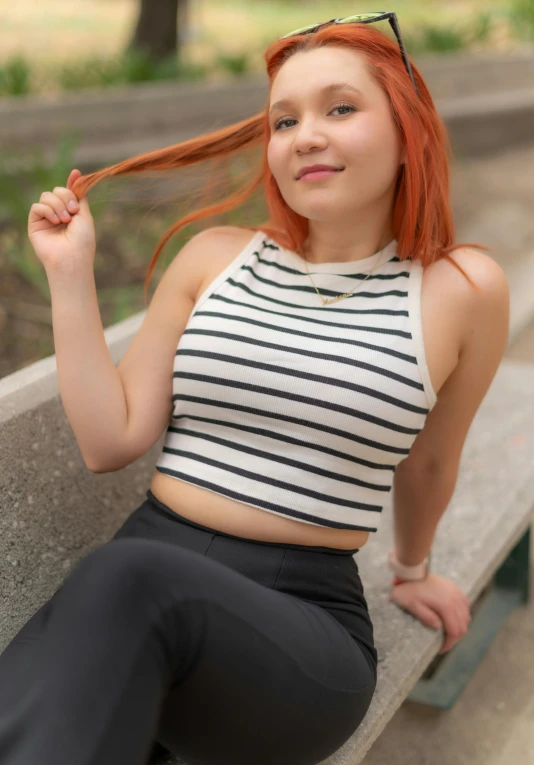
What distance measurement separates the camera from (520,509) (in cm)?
244

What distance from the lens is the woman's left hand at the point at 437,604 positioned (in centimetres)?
199

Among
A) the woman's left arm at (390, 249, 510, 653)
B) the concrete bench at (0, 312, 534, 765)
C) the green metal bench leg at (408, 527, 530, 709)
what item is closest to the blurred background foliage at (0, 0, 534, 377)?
the concrete bench at (0, 312, 534, 765)

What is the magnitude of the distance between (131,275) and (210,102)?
2414 mm

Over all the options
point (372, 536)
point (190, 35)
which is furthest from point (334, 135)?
point (190, 35)

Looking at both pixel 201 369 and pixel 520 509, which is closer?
pixel 201 369

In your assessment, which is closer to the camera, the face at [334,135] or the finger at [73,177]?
the face at [334,135]

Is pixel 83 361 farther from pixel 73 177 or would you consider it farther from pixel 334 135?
pixel 334 135

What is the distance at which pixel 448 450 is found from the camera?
1825mm

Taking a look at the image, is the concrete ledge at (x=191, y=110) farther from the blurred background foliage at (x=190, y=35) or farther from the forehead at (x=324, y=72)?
the forehead at (x=324, y=72)

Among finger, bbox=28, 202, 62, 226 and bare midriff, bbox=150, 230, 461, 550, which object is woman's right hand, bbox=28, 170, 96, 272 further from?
bare midriff, bbox=150, 230, 461, 550

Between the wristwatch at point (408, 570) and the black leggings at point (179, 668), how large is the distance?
0.43 m

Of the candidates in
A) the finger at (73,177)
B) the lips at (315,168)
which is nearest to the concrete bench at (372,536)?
the finger at (73,177)

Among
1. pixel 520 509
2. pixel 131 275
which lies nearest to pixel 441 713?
pixel 520 509

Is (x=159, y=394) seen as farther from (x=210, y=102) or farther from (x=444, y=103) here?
(x=444, y=103)
